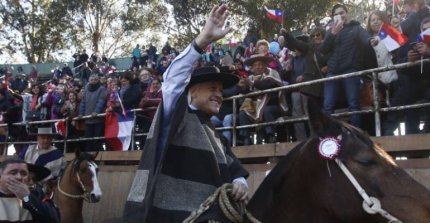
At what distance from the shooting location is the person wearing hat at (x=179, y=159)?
3.48 meters

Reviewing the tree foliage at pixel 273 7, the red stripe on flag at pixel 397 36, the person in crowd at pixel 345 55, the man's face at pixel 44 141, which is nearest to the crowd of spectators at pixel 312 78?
the person in crowd at pixel 345 55

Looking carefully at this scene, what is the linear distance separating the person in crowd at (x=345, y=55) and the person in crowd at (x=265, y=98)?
117 cm

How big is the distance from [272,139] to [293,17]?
1953 centimetres

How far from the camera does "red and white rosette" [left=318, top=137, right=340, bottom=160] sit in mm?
3520

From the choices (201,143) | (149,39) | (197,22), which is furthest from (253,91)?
(149,39)

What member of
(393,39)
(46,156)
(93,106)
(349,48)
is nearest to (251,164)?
(349,48)

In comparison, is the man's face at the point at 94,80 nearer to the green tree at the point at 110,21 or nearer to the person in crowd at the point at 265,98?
the person in crowd at the point at 265,98

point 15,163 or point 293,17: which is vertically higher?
point 293,17

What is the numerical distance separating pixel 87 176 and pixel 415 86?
6452 mm

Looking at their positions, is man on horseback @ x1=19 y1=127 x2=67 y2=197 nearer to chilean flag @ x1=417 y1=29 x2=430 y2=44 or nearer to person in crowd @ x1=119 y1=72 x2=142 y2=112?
person in crowd @ x1=119 y1=72 x2=142 y2=112

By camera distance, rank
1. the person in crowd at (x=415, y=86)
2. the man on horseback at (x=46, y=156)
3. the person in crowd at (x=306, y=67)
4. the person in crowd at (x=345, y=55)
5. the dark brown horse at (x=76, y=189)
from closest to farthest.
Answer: the person in crowd at (x=415, y=86) < the person in crowd at (x=345, y=55) < the person in crowd at (x=306, y=67) < the dark brown horse at (x=76, y=189) < the man on horseback at (x=46, y=156)

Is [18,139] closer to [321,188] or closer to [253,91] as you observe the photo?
[253,91]

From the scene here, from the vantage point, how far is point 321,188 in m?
3.58

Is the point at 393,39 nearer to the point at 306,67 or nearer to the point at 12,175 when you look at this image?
the point at 306,67
